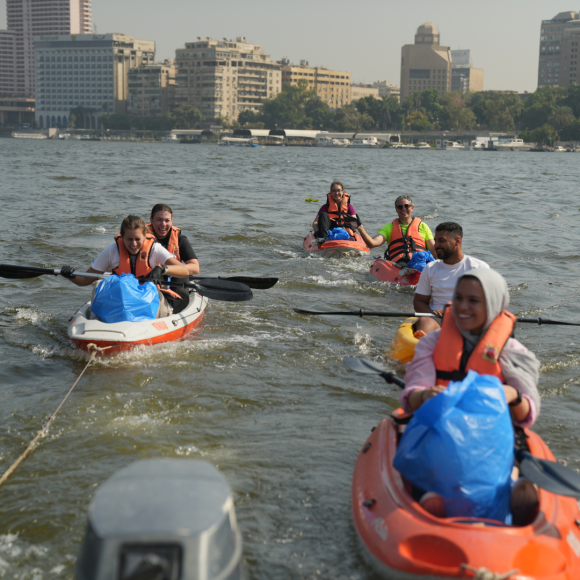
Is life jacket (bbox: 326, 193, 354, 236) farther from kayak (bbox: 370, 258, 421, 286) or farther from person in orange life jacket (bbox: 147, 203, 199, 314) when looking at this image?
person in orange life jacket (bbox: 147, 203, 199, 314)

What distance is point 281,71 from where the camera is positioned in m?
175

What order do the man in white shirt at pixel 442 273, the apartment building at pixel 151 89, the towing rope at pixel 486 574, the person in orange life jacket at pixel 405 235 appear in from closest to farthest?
the towing rope at pixel 486 574 < the man in white shirt at pixel 442 273 < the person in orange life jacket at pixel 405 235 < the apartment building at pixel 151 89

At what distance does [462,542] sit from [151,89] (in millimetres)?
172052

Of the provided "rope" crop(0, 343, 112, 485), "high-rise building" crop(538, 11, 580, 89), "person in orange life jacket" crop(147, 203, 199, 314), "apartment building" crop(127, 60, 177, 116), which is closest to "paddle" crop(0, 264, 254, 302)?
"person in orange life jacket" crop(147, 203, 199, 314)

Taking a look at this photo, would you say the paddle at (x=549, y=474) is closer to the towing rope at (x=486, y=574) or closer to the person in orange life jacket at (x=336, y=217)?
the towing rope at (x=486, y=574)

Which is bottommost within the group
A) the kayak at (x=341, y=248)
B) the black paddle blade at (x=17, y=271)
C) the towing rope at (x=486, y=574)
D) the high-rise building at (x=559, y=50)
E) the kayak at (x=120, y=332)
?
the towing rope at (x=486, y=574)

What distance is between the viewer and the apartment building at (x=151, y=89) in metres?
163

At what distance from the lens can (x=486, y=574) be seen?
9.25 ft

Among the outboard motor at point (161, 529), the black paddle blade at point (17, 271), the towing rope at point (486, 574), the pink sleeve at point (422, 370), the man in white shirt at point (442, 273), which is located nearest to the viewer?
the outboard motor at point (161, 529)

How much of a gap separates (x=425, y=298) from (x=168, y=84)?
168 meters

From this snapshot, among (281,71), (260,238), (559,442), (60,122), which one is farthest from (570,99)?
(559,442)

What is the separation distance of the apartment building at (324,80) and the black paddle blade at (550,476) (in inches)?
7076

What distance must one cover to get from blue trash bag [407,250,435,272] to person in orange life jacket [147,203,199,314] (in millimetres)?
3344

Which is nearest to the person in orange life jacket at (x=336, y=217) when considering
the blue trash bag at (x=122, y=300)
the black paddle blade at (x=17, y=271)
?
the black paddle blade at (x=17, y=271)
